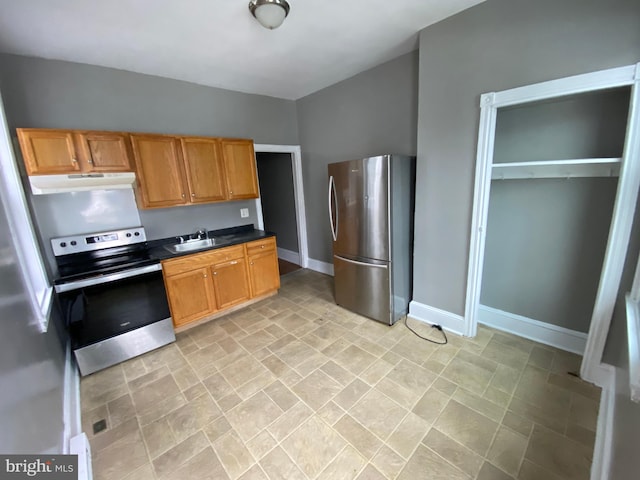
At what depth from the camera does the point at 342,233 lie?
2.91 metres

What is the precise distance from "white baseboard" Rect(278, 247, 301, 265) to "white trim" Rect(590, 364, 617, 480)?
3.88 m

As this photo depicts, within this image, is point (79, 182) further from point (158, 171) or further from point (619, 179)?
point (619, 179)

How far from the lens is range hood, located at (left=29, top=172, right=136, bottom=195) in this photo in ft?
6.92

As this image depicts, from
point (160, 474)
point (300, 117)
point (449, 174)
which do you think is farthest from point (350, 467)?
point (300, 117)

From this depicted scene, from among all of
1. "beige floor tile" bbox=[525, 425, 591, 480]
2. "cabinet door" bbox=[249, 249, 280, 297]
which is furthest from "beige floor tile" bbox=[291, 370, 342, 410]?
"cabinet door" bbox=[249, 249, 280, 297]

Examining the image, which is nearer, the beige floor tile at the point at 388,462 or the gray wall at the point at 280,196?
the beige floor tile at the point at 388,462

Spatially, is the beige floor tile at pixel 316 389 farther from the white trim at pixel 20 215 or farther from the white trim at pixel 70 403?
the white trim at pixel 20 215

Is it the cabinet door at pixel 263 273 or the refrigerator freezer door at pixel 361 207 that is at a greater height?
the refrigerator freezer door at pixel 361 207

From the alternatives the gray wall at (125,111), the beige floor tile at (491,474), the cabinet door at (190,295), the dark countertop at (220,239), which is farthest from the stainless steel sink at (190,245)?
the beige floor tile at (491,474)

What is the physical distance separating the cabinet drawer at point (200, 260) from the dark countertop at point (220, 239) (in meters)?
0.04

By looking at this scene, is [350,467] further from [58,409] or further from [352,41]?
[352,41]

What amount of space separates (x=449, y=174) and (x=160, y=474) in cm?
297

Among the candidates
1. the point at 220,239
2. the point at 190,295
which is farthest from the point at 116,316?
the point at 220,239

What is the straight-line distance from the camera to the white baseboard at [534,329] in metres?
2.18
